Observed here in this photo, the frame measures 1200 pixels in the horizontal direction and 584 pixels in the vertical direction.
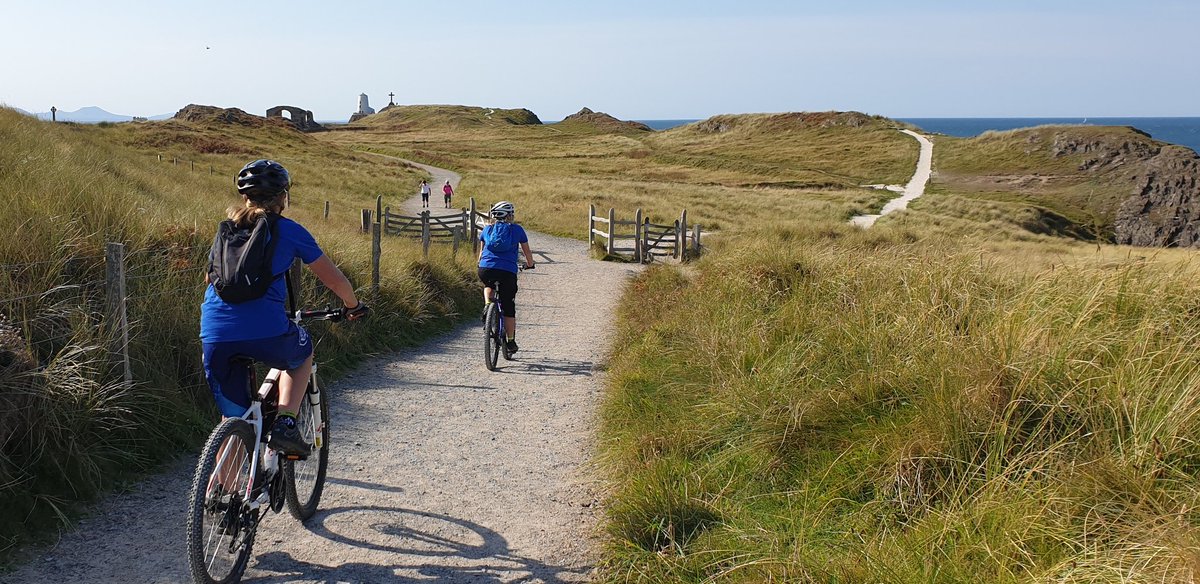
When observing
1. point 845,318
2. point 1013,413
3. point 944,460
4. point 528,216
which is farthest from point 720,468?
point 528,216

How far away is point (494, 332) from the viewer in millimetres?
8875

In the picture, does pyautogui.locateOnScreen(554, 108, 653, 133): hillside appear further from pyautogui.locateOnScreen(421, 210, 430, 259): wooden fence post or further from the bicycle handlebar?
the bicycle handlebar

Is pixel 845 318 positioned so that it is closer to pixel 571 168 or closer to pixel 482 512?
pixel 482 512

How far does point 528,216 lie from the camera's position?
104 ft

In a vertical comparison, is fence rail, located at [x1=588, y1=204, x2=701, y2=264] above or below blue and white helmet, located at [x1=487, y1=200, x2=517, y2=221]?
below

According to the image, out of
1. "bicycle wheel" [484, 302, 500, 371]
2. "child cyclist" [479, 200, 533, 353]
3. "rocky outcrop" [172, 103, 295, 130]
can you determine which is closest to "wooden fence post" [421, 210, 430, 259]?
"child cyclist" [479, 200, 533, 353]

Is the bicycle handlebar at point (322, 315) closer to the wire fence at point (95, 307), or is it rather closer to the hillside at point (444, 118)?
the wire fence at point (95, 307)

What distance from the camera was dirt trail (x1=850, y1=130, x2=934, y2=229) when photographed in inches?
1681

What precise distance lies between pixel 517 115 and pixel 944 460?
15422cm

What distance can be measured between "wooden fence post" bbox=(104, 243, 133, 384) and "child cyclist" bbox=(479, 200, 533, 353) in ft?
12.2

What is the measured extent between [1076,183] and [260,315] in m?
72.8

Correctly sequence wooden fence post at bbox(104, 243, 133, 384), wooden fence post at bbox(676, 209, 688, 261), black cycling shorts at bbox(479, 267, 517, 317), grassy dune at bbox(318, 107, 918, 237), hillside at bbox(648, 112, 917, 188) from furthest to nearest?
1. hillside at bbox(648, 112, 917, 188)
2. grassy dune at bbox(318, 107, 918, 237)
3. wooden fence post at bbox(676, 209, 688, 261)
4. black cycling shorts at bbox(479, 267, 517, 317)
5. wooden fence post at bbox(104, 243, 133, 384)

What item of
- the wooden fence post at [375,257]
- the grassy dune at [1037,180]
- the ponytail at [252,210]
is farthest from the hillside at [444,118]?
the ponytail at [252,210]

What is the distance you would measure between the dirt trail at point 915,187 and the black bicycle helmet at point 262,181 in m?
29.7
